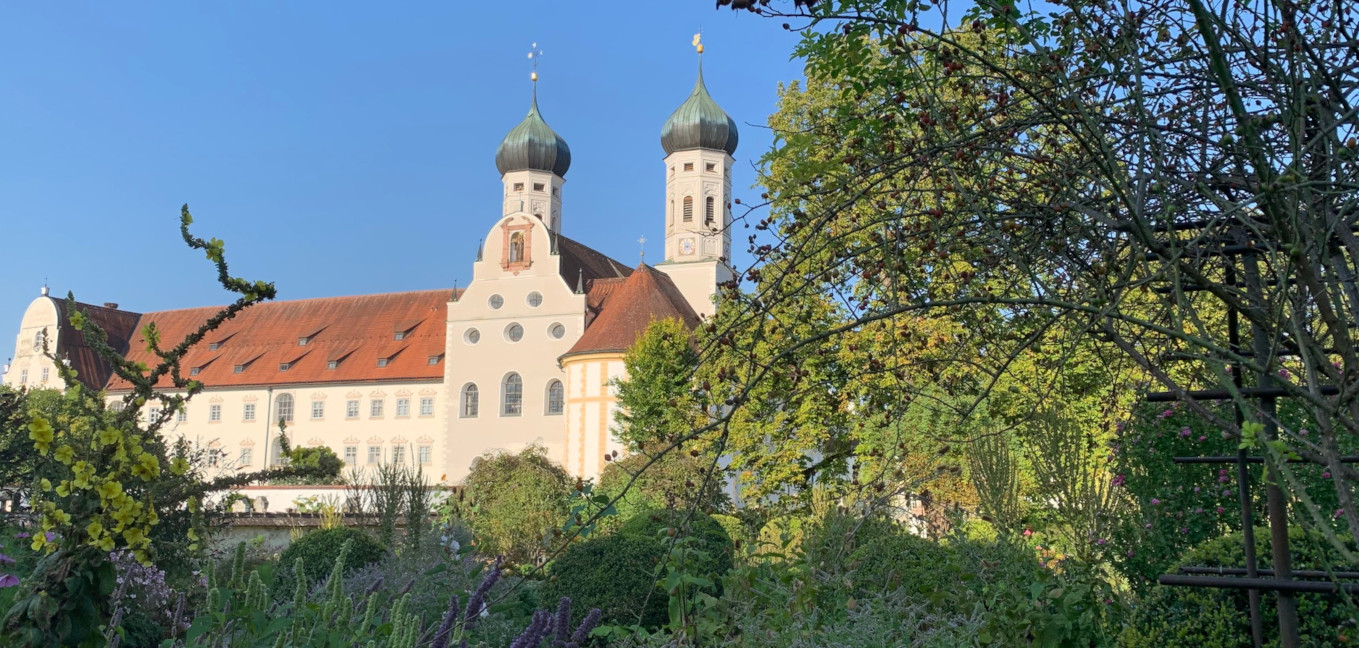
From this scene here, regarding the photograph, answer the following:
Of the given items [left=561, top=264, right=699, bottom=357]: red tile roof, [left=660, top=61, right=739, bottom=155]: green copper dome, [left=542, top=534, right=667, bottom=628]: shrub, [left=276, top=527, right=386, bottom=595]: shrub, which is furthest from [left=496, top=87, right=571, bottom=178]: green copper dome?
[left=542, top=534, right=667, bottom=628]: shrub

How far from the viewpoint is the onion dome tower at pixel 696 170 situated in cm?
4459

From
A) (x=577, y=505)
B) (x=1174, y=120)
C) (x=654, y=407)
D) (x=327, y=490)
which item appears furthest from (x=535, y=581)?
(x=327, y=490)

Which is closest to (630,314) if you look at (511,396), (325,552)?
(511,396)

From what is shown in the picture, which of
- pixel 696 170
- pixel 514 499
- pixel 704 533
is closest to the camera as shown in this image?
pixel 704 533

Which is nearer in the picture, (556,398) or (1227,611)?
(1227,611)

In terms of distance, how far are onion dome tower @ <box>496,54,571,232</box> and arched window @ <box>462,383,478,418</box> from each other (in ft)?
35.3

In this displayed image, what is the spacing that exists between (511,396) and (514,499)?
19.8 m

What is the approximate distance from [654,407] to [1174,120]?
2886 centimetres

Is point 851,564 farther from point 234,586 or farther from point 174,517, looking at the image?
point 174,517

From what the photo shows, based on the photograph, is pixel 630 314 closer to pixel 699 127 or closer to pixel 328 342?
pixel 699 127

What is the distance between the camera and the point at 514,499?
21.6 meters

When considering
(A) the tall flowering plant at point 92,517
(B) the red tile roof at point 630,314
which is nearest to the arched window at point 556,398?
(B) the red tile roof at point 630,314

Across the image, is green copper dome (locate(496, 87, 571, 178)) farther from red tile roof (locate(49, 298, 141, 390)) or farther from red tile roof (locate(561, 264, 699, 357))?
red tile roof (locate(49, 298, 141, 390))

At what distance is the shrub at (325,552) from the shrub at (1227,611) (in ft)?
22.8
